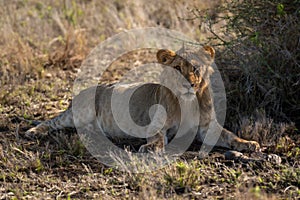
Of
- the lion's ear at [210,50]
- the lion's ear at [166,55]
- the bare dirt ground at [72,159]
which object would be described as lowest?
the bare dirt ground at [72,159]

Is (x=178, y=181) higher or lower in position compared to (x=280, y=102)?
lower

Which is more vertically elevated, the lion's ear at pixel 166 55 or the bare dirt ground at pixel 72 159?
the lion's ear at pixel 166 55

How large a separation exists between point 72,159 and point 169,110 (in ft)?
3.53

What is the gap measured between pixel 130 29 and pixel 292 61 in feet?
12.7

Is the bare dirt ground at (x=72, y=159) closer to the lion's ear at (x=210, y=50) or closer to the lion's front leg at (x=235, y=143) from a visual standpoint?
the lion's front leg at (x=235, y=143)

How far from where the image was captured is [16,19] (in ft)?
31.4

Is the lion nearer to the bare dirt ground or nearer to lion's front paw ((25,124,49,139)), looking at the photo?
lion's front paw ((25,124,49,139))

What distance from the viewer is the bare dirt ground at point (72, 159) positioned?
166 inches

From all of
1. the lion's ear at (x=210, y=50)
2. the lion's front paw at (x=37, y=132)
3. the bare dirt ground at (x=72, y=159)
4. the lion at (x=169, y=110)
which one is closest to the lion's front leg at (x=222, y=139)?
the lion at (x=169, y=110)

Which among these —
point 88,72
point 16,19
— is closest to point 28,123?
point 88,72

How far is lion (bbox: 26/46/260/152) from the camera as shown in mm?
5039

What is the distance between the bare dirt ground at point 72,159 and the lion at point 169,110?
0.23 meters

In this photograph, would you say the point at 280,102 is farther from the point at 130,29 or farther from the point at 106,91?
the point at 130,29

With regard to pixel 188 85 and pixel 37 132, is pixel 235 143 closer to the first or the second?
pixel 188 85
